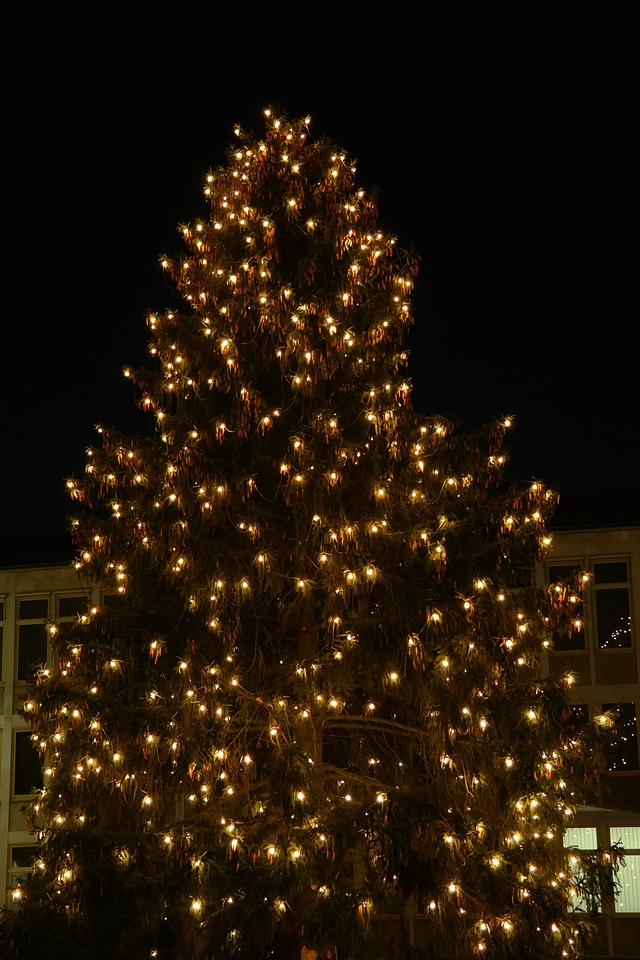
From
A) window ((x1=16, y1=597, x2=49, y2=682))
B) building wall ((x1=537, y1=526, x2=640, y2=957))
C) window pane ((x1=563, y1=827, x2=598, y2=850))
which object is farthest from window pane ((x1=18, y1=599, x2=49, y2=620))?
window pane ((x1=563, y1=827, x2=598, y2=850))

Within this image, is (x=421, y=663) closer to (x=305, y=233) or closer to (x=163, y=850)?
(x=163, y=850)

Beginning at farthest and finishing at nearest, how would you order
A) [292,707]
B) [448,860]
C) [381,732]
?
[381,732], [292,707], [448,860]

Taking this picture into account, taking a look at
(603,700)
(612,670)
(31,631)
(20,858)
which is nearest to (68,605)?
(31,631)

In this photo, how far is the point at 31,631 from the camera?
2889cm

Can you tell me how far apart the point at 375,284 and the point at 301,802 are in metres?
6.82

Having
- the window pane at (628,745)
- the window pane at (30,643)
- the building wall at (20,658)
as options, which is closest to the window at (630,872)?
the window pane at (628,745)

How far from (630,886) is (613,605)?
17.7ft

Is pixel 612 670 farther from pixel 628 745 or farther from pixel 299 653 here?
pixel 299 653

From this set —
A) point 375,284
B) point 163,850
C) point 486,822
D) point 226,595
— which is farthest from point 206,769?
point 375,284

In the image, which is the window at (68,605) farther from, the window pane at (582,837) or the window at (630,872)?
the window at (630,872)

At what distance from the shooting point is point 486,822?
13.6 metres

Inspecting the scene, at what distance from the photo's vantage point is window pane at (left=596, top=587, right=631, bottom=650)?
1011 inches

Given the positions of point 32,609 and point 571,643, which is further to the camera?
point 32,609

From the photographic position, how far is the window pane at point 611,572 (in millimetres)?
25844
